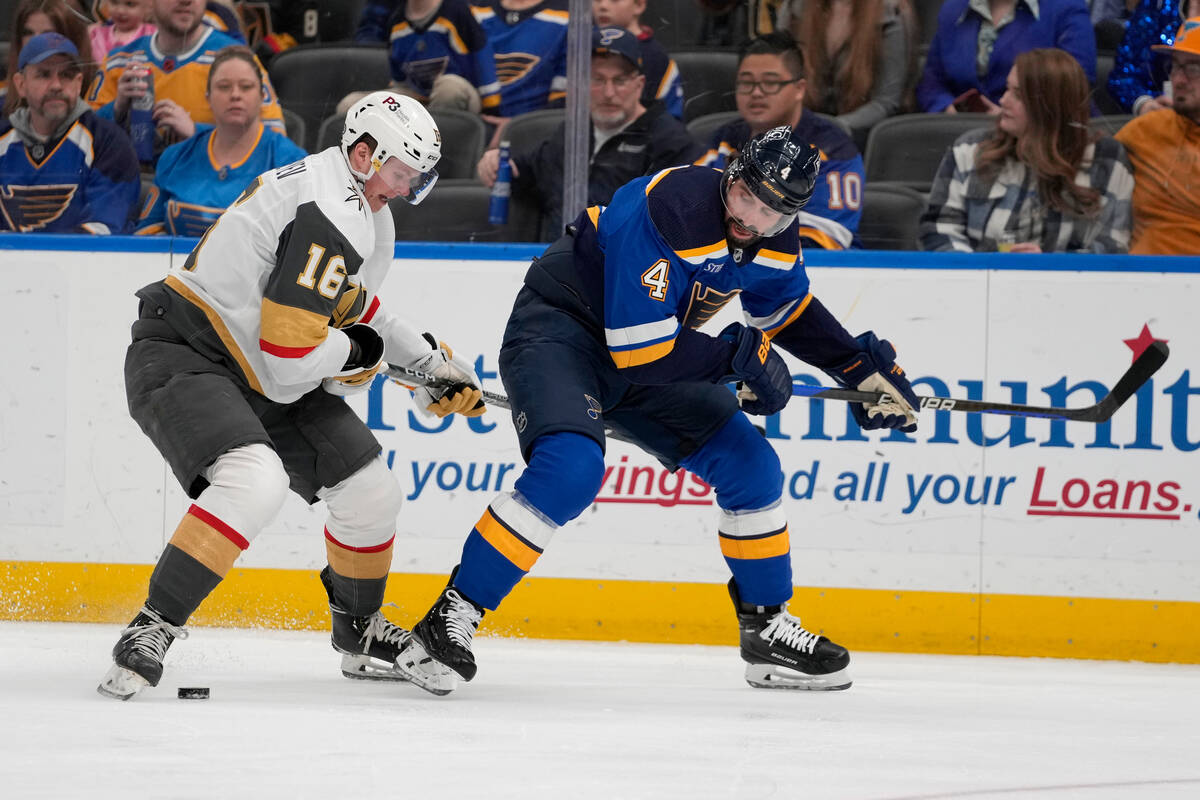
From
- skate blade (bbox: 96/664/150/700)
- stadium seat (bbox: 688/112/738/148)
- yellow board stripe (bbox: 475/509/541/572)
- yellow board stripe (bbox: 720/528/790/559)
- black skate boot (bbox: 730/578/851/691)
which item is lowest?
black skate boot (bbox: 730/578/851/691)

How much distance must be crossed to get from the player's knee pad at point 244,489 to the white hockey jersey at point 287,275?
0.60 feet

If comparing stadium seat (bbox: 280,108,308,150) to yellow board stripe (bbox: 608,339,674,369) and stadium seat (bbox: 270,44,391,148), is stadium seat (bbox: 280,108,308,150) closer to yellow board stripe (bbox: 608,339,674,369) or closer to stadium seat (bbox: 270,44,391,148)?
stadium seat (bbox: 270,44,391,148)

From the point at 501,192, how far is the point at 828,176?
1021 mm

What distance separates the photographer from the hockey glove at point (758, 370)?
10.7 ft

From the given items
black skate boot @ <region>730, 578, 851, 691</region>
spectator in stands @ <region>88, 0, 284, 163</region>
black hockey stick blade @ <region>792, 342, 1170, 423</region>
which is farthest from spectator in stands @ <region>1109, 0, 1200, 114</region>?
spectator in stands @ <region>88, 0, 284, 163</region>

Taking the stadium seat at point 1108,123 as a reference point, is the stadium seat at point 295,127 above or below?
below

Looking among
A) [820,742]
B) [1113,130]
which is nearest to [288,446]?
[820,742]

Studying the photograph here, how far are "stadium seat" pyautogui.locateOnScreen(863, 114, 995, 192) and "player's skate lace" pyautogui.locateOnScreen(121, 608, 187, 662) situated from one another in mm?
2566

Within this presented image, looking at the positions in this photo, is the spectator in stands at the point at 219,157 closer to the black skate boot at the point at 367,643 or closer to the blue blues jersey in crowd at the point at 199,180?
the blue blues jersey in crowd at the point at 199,180

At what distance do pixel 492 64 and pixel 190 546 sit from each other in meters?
2.26

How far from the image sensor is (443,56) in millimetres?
4777

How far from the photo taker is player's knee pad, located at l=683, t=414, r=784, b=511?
3.51 m

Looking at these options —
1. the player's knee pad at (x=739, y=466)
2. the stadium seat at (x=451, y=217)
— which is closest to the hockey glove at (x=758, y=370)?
the player's knee pad at (x=739, y=466)

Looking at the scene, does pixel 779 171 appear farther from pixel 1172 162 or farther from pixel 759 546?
pixel 1172 162
